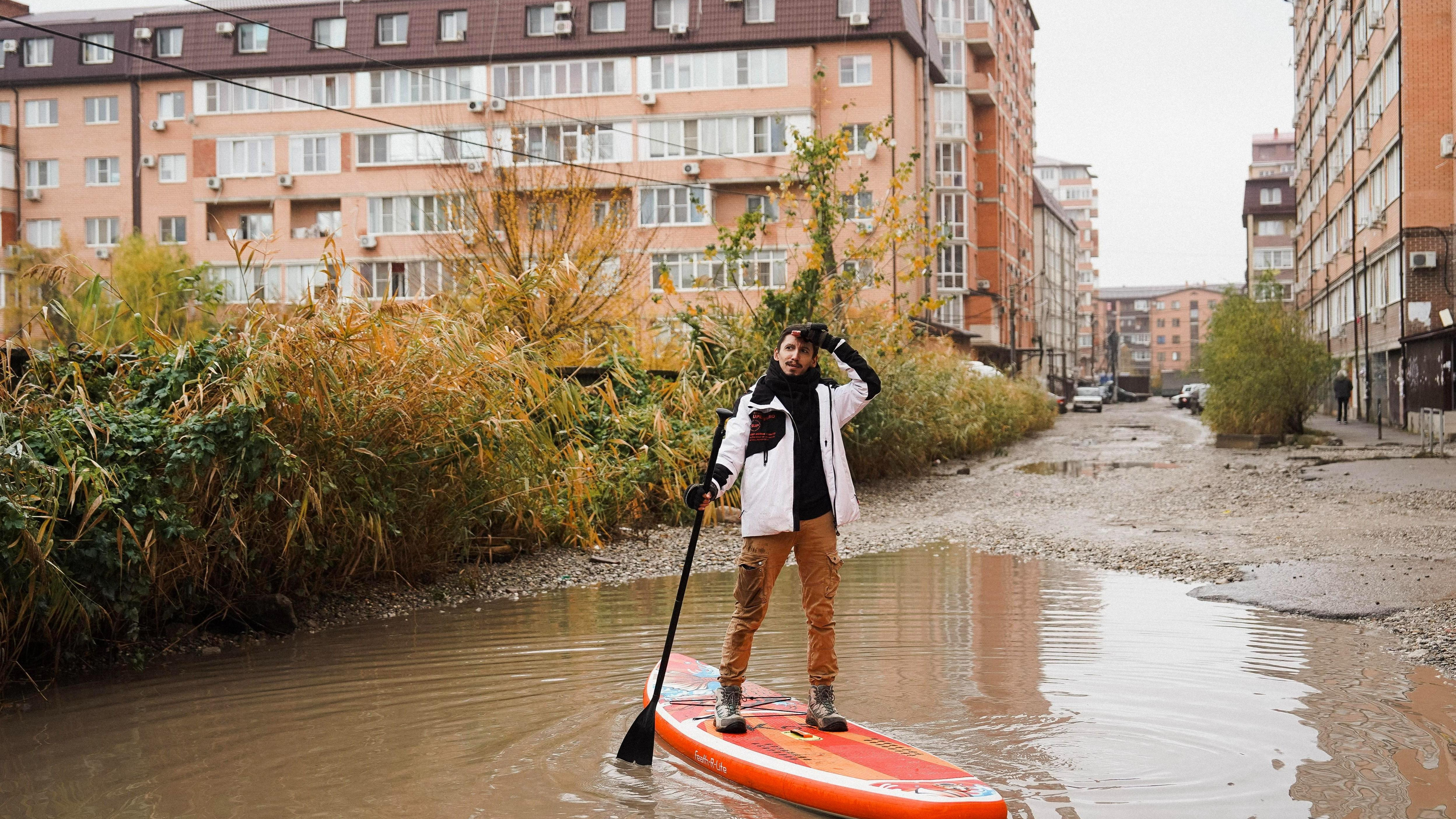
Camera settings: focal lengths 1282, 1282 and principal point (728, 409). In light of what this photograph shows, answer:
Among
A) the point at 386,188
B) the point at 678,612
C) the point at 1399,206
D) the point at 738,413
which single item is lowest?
the point at 678,612

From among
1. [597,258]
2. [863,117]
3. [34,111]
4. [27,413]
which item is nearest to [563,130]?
[863,117]

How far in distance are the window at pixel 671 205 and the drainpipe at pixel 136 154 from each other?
876 inches

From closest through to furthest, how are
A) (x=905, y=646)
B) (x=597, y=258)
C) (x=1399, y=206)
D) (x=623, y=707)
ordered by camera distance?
(x=623, y=707) → (x=905, y=646) → (x=597, y=258) → (x=1399, y=206)

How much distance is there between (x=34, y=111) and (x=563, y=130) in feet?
80.7

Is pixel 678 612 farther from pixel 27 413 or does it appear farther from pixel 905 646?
pixel 27 413

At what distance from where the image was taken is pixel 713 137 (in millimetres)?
49594

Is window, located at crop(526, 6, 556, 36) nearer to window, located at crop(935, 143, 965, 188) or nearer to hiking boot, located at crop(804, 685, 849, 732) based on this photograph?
window, located at crop(935, 143, 965, 188)

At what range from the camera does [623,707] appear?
22.9 ft

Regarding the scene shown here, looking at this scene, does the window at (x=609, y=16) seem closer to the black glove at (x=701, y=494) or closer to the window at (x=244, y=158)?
the window at (x=244, y=158)

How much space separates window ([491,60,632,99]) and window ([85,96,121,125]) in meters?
17.1

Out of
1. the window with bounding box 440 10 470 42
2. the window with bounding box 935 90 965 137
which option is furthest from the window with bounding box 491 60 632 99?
the window with bounding box 935 90 965 137

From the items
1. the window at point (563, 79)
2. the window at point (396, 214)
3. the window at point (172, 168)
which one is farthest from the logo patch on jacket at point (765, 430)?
the window at point (172, 168)

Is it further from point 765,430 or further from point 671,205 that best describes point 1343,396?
point 765,430

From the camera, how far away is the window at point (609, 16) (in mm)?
50812
